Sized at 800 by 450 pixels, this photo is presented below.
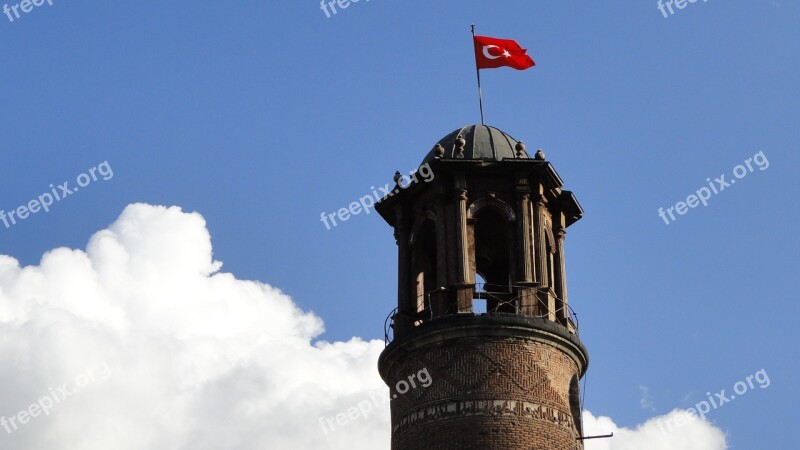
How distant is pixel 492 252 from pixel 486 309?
13.0ft

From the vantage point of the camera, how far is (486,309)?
46.5 metres

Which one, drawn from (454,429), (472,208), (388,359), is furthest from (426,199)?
(454,429)

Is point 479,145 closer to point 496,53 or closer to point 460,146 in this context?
point 460,146

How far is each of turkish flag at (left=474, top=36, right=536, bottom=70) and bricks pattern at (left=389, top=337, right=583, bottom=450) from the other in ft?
34.6

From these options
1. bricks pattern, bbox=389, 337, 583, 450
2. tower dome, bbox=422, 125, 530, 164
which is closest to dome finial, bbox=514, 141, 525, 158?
tower dome, bbox=422, 125, 530, 164

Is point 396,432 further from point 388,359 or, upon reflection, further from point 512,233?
point 512,233

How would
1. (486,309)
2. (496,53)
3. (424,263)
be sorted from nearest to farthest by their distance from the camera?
1. (486,309)
2. (424,263)
3. (496,53)

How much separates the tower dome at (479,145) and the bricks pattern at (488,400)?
6553mm

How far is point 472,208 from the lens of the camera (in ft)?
152

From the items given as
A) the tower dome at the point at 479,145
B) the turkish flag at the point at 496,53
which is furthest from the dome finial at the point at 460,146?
the turkish flag at the point at 496,53

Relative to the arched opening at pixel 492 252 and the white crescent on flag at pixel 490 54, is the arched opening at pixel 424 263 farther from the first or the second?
the white crescent on flag at pixel 490 54

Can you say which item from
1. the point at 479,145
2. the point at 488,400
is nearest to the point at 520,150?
the point at 479,145

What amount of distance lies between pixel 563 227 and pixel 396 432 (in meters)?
9.21

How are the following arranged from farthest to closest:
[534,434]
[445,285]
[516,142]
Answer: [516,142] < [445,285] < [534,434]
